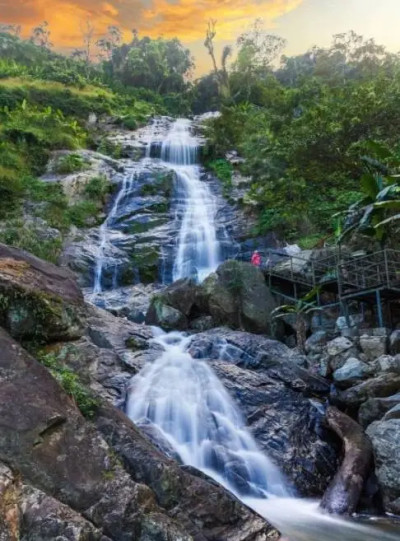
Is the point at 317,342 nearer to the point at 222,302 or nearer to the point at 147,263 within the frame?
the point at 222,302

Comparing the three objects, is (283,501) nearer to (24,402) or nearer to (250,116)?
(24,402)

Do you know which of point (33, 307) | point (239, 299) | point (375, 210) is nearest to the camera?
point (33, 307)

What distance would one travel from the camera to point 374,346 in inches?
520

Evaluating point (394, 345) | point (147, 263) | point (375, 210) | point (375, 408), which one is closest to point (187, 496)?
point (375, 408)

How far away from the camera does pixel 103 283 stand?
2328cm

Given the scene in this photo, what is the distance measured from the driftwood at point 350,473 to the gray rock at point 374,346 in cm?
331

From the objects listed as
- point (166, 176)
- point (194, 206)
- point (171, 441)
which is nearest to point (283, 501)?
point (171, 441)

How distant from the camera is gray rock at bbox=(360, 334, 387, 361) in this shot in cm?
1308

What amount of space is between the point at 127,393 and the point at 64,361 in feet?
→ 14.1

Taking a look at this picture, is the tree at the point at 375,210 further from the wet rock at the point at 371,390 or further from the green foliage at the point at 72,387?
the green foliage at the point at 72,387

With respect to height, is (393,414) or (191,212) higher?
(191,212)

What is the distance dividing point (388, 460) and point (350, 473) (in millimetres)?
710

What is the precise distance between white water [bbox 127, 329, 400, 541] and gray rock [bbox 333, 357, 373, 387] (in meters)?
2.72

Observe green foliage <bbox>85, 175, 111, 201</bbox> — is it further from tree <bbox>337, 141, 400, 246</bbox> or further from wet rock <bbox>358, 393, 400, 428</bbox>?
wet rock <bbox>358, 393, 400, 428</bbox>
